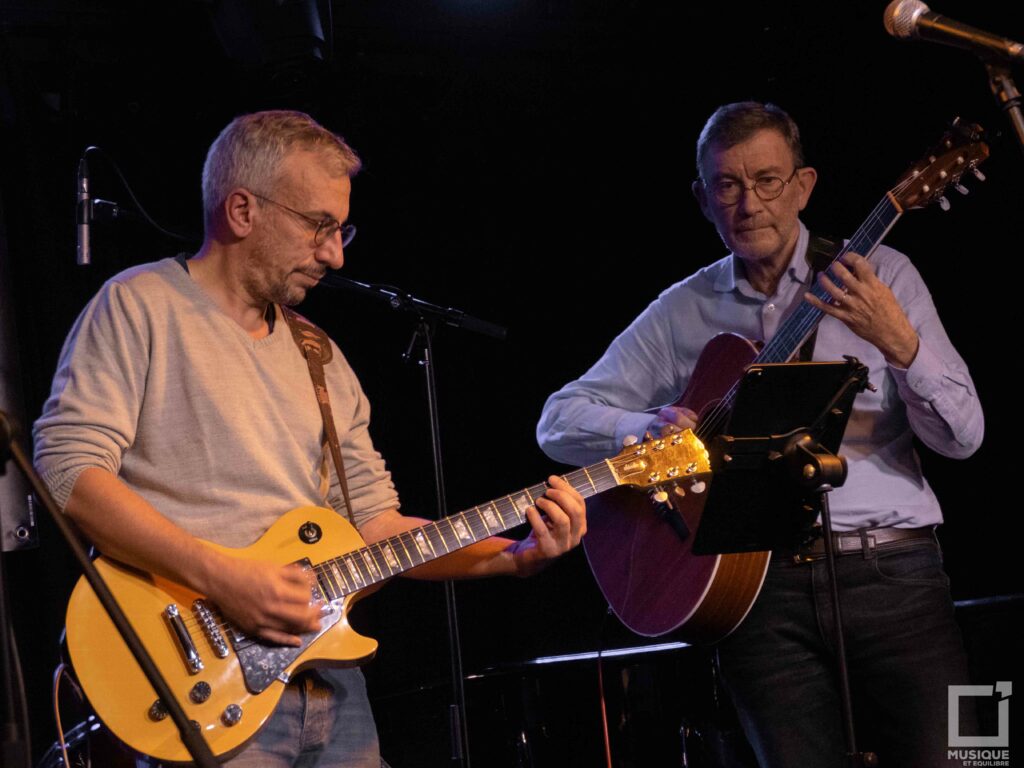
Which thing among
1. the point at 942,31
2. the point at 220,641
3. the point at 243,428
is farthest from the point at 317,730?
the point at 942,31

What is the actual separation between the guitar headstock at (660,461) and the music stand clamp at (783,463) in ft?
1.19

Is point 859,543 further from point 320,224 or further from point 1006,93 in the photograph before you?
point 320,224

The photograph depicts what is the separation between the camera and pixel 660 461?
3.36 meters

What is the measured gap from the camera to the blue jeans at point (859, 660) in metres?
3.19

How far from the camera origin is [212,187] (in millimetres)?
3389

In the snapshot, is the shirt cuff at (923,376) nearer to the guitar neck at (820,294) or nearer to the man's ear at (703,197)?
the guitar neck at (820,294)

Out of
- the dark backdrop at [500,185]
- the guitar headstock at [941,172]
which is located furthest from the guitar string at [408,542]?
the dark backdrop at [500,185]

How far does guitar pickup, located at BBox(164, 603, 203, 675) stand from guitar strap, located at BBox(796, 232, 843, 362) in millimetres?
2099

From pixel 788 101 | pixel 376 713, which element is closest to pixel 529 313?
pixel 788 101

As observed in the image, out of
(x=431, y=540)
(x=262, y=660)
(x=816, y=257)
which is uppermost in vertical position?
(x=816, y=257)

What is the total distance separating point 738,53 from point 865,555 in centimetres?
347

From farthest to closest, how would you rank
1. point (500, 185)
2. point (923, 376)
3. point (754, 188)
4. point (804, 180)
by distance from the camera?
point (500, 185)
point (804, 180)
point (754, 188)
point (923, 376)

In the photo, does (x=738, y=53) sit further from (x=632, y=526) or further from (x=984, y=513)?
(x=632, y=526)

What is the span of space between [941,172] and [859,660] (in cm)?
157
